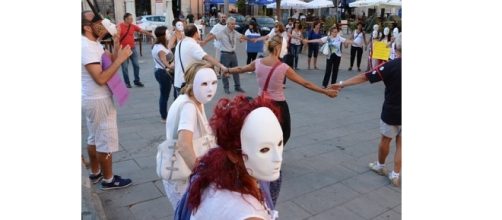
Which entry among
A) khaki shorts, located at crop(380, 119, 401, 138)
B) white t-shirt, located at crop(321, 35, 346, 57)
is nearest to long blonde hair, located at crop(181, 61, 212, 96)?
khaki shorts, located at crop(380, 119, 401, 138)

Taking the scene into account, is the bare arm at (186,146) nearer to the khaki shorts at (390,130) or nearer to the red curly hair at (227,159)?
the red curly hair at (227,159)

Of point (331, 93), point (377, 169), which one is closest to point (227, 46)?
point (331, 93)

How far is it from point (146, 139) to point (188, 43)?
1440mm

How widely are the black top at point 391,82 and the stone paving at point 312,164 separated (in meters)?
0.72

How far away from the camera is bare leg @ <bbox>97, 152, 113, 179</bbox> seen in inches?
147

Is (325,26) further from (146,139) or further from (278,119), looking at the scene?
(278,119)

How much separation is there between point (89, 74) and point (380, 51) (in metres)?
7.99

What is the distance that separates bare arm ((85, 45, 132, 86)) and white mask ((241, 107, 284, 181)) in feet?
7.01

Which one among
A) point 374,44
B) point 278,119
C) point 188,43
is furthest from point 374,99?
point 278,119

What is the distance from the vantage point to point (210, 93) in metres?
2.50

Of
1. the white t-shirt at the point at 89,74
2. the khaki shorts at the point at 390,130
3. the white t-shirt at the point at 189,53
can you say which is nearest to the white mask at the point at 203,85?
the white t-shirt at the point at 89,74

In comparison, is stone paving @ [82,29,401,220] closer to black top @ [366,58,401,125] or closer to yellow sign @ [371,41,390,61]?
black top @ [366,58,401,125]

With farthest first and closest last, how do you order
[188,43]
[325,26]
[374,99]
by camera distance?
[325,26], [374,99], [188,43]

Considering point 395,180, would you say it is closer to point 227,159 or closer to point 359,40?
point 227,159
